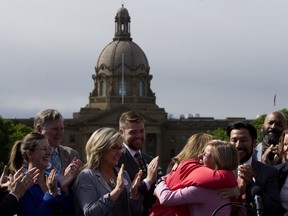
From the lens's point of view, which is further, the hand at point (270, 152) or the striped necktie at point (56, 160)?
the hand at point (270, 152)

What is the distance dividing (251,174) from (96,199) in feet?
6.62

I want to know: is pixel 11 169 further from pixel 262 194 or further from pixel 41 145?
pixel 262 194

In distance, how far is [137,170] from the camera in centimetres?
1465

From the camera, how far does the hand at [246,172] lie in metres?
13.0

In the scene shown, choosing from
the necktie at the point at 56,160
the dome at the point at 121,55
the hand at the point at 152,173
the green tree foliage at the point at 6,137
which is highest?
the dome at the point at 121,55

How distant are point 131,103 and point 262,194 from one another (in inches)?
5253

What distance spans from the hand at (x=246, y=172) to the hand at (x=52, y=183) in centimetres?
237

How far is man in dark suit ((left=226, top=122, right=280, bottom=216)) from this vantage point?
13.0 meters

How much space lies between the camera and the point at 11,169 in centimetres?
1327

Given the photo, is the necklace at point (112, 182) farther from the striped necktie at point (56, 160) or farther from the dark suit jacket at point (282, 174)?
the dark suit jacket at point (282, 174)

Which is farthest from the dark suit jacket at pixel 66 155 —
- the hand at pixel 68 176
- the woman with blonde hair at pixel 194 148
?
the woman with blonde hair at pixel 194 148

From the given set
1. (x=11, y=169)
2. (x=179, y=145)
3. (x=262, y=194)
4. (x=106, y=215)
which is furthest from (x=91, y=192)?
(x=179, y=145)

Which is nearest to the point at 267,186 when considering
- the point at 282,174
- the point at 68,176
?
the point at 282,174

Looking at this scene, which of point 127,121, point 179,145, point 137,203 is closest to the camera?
point 137,203
